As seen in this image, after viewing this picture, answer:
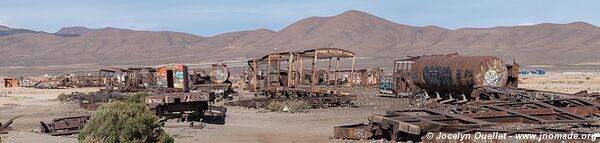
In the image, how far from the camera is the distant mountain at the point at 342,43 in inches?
5536

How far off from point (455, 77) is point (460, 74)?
0.99 ft

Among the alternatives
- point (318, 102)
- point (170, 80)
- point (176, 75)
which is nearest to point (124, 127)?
point (318, 102)

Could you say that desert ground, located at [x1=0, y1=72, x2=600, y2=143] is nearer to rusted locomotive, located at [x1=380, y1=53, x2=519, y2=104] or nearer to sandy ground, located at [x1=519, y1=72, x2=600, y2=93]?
rusted locomotive, located at [x1=380, y1=53, x2=519, y2=104]

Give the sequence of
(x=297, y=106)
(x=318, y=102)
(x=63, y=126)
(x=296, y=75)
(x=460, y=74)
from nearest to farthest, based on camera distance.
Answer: (x=63, y=126), (x=297, y=106), (x=318, y=102), (x=460, y=74), (x=296, y=75)

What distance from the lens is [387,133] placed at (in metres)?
12.2

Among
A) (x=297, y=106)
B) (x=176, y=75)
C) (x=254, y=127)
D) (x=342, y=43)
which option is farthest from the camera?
(x=342, y=43)

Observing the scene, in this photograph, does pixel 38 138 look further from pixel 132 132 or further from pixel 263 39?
pixel 263 39

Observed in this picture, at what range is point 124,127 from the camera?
1042 cm

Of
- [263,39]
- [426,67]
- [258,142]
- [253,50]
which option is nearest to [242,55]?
[253,50]

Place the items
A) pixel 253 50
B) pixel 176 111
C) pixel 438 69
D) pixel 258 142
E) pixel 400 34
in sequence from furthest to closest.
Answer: pixel 400 34 → pixel 253 50 → pixel 438 69 → pixel 176 111 → pixel 258 142

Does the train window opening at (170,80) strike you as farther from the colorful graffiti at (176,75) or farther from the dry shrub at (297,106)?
→ the dry shrub at (297,106)

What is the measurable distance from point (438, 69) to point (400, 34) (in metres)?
152

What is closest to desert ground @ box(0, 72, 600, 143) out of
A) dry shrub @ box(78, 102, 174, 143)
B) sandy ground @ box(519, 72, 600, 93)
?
dry shrub @ box(78, 102, 174, 143)

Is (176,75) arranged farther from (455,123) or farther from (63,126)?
(455,123)
